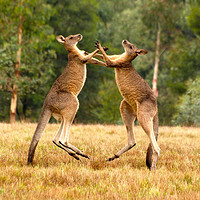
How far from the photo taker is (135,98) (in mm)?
6160

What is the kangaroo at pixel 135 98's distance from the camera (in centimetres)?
590

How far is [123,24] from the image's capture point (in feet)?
115

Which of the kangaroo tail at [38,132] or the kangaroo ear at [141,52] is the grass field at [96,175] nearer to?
the kangaroo tail at [38,132]

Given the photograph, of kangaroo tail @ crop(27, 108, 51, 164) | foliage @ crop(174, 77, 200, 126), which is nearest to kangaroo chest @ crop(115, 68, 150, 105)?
kangaroo tail @ crop(27, 108, 51, 164)

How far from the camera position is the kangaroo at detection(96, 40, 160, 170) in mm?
5898

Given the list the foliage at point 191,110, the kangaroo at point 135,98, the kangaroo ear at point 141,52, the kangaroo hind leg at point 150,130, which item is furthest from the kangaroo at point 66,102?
the foliage at point 191,110

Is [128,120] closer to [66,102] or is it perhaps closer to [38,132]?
[66,102]

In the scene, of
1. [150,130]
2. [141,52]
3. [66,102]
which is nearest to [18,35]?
[66,102]

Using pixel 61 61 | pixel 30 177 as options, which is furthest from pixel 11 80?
pixel 30 177

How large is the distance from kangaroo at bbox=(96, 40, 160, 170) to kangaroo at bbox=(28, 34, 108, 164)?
22.8 inches

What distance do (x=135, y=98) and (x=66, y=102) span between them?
1.28 meters

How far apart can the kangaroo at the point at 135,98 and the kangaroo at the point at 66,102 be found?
58 centimetres

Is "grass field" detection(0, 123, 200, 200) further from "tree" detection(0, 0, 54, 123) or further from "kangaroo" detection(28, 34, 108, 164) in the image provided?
"tree" detection(0, 0, 54, 123)

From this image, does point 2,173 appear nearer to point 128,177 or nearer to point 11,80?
point 128,177
